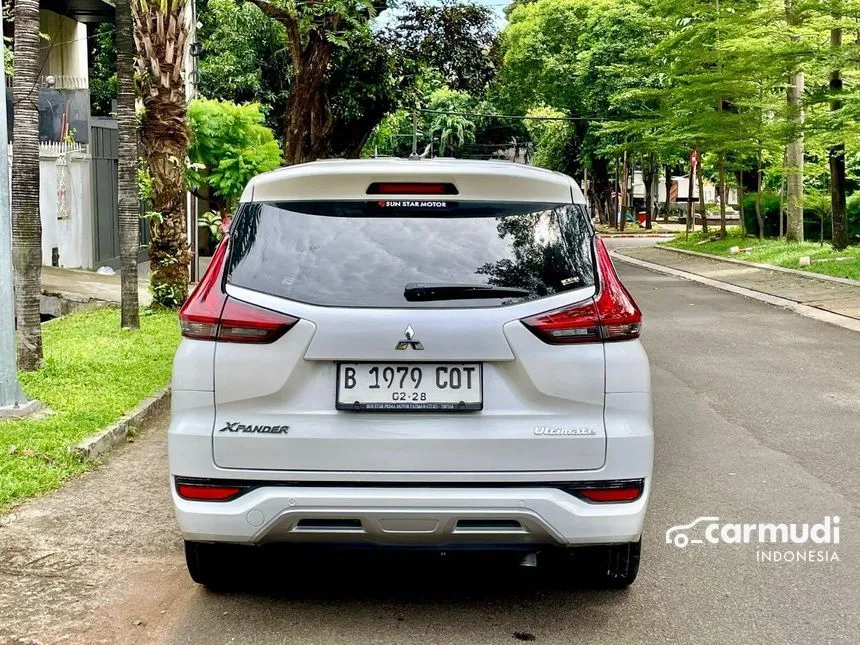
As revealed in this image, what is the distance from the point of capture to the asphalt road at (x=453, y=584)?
4.24 m

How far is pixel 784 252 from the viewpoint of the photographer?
2598cm

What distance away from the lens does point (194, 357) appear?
160 inches

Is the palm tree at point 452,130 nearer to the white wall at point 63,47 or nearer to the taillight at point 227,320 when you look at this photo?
the white wall at point 63,47

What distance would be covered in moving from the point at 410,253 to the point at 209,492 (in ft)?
3.64

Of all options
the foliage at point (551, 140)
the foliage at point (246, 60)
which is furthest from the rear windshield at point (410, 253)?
the foliage at point (551, 140)

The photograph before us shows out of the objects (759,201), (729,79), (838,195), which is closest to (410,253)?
(838,195)

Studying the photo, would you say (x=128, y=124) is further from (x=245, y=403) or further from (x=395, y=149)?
(x=395, y=149)

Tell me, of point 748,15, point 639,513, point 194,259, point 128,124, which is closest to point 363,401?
point 639,513

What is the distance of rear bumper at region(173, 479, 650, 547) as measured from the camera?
12.9ft

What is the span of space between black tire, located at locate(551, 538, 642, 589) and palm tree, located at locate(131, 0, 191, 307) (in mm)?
10335

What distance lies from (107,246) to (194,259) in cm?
418

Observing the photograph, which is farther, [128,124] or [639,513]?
[128,124]

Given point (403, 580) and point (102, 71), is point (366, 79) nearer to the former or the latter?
point (102, 71)

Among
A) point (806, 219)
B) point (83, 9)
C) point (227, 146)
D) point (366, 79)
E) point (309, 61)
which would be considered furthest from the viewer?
point (806, 219)
